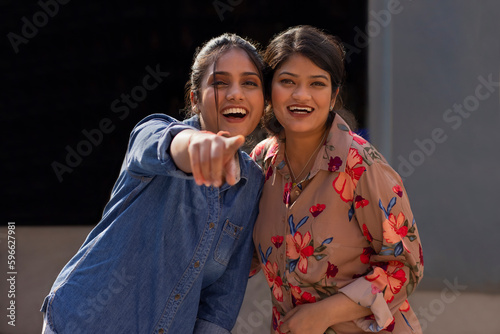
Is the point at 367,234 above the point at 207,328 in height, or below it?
above

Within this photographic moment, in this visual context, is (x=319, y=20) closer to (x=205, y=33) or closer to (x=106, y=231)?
(x=205, y=33)

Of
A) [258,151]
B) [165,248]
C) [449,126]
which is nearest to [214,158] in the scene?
[165,248]

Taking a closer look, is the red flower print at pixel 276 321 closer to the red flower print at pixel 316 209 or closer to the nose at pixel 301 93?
the red flower print at pixel 316 209

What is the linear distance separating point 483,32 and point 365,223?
2338 millimetres

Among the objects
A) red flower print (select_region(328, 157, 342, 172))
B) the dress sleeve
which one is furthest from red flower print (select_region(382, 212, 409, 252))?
red flower print (select_region(328, 157, 342, 172))

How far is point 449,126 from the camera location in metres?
3.61

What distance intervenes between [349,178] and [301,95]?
12.7 inches

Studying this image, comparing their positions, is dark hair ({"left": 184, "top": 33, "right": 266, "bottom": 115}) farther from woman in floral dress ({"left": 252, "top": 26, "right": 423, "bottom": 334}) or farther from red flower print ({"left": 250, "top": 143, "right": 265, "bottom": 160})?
red flower print ({"left": 250, "top": 143, "right": 265, "bottom": 160})

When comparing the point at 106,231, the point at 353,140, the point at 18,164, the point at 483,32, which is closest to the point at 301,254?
the point at 353,140

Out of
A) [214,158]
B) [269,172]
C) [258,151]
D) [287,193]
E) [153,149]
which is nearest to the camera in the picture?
[214,158]

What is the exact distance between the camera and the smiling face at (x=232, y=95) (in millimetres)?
1872

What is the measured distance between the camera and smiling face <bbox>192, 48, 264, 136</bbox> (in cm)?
187

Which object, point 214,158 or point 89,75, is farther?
point 89,75

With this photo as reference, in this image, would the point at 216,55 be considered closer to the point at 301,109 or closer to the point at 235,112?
the point at 235,112
